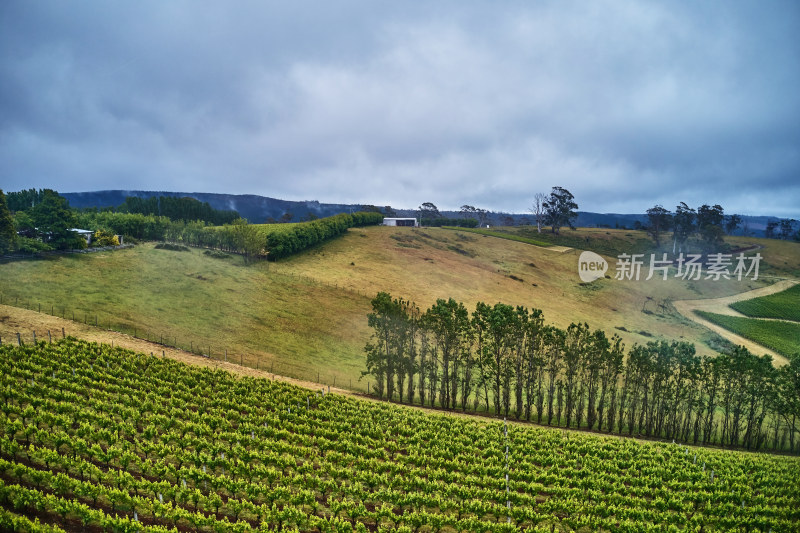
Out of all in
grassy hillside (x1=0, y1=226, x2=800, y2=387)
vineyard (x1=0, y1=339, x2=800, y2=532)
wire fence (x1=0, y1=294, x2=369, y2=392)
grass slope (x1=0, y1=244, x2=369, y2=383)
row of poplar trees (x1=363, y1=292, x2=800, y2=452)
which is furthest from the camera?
grassy hillside (x1=0, y1=226, x2=800, y2=387)

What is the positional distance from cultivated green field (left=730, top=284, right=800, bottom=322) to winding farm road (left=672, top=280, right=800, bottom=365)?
108 inches

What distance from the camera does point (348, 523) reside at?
21812 millimetres

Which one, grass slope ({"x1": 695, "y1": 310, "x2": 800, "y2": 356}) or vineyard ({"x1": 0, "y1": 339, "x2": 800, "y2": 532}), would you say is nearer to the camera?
vineyard ({"x1": 0, "y1": 339, "x2": 800, "y2": 532})

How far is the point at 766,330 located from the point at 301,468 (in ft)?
383

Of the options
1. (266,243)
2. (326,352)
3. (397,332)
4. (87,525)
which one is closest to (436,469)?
(87,525)

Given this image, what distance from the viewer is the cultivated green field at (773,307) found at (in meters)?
112
